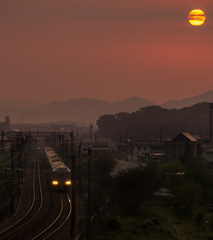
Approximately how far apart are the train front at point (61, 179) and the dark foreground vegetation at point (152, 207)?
379cm

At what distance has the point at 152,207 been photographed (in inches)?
1698

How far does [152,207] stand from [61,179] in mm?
10563

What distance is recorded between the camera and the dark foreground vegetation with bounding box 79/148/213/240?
30.1 metres

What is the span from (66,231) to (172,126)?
16256 centimetres

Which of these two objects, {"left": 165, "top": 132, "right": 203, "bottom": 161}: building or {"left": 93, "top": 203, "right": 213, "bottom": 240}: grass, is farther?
{"left": 165, "top": 132, "right": 203, "bottom": 161}: building

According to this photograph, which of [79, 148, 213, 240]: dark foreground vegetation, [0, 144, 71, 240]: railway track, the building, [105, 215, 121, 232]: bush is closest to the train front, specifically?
[0, 144, 71, 240]: railway track

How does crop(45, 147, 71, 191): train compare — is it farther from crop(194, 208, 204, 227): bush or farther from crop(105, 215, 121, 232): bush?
crop(194, 208, 204, 227): bush

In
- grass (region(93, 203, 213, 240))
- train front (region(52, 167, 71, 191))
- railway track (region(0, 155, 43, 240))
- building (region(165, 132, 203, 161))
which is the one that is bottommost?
grass (region(93, 203, 213, 240))

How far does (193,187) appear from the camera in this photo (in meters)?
41.2

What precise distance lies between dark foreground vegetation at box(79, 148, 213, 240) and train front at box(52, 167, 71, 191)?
12.4 feet

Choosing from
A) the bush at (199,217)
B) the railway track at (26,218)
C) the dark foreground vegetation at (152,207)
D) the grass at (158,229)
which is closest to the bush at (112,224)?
the dark foreground vegetation at (152,207)

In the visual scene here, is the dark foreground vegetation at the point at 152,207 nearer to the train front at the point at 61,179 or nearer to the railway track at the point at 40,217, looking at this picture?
the railway track at the point at 40,217

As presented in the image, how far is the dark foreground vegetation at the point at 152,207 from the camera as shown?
3009 centimetres

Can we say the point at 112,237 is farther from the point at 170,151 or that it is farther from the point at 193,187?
the point at 170,151
